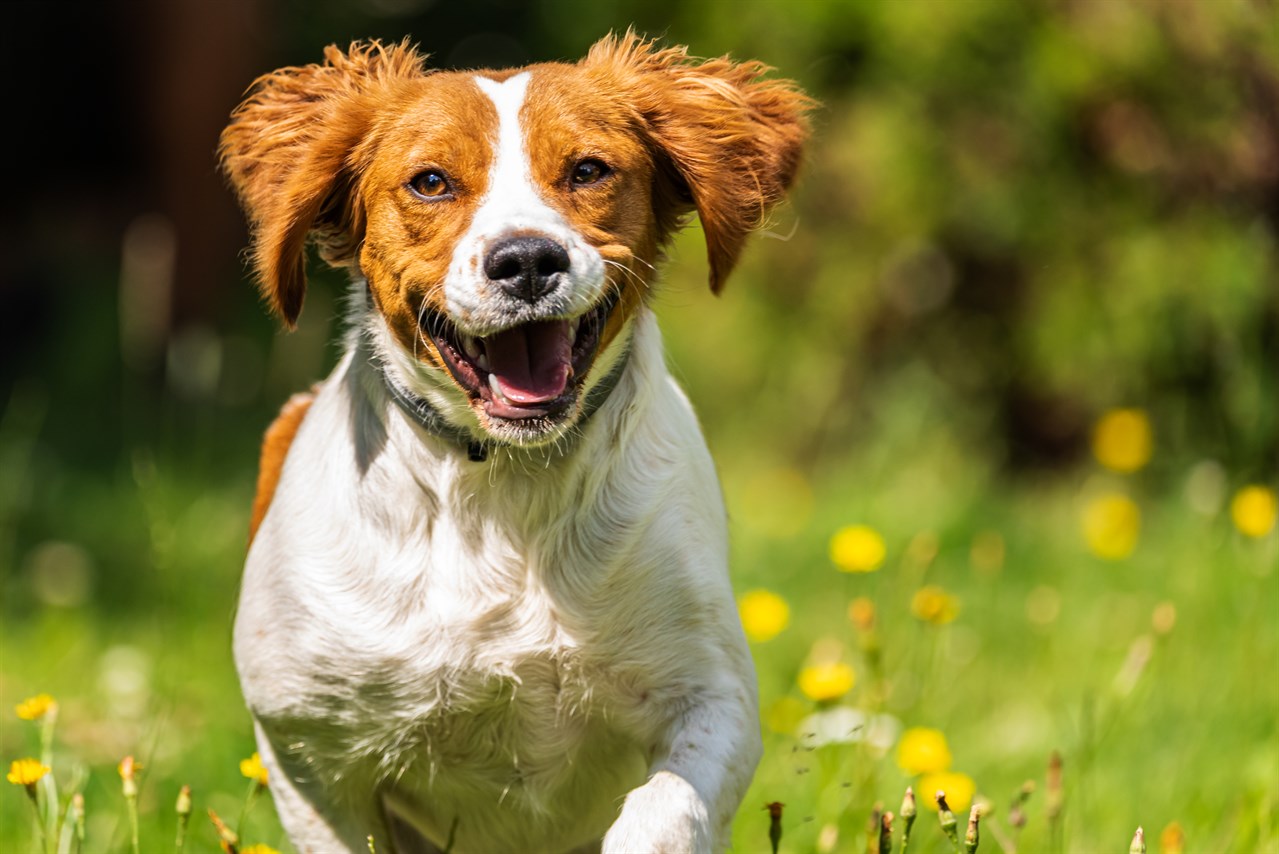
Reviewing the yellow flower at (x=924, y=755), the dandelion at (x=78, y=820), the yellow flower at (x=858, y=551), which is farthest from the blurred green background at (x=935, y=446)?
the dandelion at (x=78, y=820)

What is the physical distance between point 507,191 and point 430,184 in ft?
0.52

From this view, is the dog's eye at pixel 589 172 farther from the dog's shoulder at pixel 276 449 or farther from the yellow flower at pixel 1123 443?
the yellow flower at pixel 1123 443

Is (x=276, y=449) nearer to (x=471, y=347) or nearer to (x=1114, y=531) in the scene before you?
(x=471, y=347)

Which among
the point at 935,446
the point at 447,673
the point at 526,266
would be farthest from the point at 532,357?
the point at 935,446

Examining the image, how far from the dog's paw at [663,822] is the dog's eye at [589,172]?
105 centimetres

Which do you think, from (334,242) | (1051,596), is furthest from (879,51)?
(334,242)

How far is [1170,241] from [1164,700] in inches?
95.6

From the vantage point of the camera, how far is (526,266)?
2.77 meters

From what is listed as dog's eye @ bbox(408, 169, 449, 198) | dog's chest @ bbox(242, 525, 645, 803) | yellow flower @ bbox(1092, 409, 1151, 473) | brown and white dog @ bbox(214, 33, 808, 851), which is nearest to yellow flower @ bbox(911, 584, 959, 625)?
brown and white dog @ bbox(214, 33, 808, 851)

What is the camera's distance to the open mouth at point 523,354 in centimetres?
A: 289

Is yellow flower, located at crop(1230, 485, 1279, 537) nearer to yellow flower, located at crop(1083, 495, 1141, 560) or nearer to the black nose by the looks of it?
yellow flower, located at crop(1083, 495, 1141, 560)

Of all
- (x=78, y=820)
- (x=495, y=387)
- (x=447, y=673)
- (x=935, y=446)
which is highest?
(x=495, y=387)

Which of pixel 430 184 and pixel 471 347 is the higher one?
pixel 430 184

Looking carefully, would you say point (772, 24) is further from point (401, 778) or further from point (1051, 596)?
point (401, 778)
